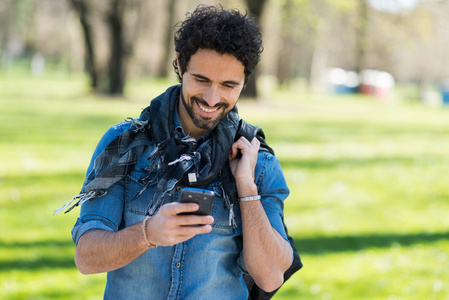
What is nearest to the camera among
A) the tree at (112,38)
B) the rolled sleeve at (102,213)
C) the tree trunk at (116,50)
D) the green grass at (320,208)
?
the rolled sleeve at (102,213)

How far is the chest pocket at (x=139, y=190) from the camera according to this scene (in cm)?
247

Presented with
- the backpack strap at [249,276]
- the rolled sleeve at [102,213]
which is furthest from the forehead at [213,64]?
the rolled sleeve at [102,213]

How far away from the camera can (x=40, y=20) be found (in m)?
63.8

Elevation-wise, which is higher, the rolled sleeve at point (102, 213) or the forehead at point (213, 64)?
the forehead at point (213, 64)

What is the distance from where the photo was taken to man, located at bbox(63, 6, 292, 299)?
2.42 m

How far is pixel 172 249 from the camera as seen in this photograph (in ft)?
8.06

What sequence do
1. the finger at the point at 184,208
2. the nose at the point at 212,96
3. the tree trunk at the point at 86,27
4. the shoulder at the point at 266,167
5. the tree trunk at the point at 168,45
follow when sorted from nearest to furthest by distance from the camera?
the finger at the point at 184,208 < the nose at the point at 212,96 < the shoulder at the point at 266,167 < the tree trunk at the point at 86,27 < the tree trunk at the point at 168,45

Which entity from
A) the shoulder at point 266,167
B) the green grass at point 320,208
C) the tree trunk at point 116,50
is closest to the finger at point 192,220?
the shoulder at point 266,167

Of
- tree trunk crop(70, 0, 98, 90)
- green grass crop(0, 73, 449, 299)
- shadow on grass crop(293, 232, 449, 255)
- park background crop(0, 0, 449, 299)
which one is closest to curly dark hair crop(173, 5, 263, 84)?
park background crop(0, 0, 449, 299)

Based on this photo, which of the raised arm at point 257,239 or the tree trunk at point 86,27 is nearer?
the raised arm at point 257,239

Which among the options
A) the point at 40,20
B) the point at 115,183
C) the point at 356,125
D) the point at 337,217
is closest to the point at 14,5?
the point at 40,20

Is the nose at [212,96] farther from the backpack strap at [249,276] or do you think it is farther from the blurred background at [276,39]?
the blurred background at [276,39]

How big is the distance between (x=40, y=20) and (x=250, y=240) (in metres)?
65.8

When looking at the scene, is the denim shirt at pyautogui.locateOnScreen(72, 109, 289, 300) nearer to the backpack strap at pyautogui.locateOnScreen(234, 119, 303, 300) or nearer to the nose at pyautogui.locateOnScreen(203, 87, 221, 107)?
the backpack strap at pyautogui.locateOnScreen(234, 119, 303, 300)
